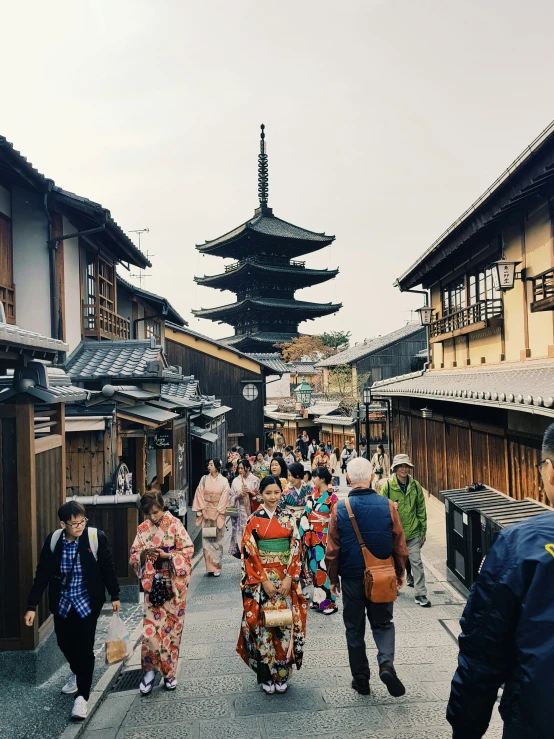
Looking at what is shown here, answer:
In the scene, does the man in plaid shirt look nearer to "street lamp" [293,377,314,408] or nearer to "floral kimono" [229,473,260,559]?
"floral kimono" [229,473,260,559]

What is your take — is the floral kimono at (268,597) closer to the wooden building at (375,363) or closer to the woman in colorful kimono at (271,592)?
the woman in colorful kimono at (271,592)

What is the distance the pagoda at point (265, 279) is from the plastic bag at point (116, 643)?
40.8m

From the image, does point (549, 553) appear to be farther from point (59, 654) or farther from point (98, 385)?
point (98, 385)

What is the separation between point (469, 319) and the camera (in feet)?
41.9

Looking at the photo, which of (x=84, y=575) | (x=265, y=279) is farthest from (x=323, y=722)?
(x=265, y=279)

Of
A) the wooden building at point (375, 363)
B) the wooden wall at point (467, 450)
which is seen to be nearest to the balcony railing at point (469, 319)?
the wooden wall at point (467, 450)

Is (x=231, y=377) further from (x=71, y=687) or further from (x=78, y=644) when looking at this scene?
(x=78, y=644)

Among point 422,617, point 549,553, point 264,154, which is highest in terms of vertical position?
point 264,154

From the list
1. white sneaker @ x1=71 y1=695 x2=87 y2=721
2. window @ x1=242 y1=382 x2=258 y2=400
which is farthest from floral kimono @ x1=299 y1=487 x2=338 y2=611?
window @ x1=242 y1=382 x2=258 y2=400

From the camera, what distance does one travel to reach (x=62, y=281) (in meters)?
10.8

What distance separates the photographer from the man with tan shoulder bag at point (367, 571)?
442 cm

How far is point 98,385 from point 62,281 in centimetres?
235

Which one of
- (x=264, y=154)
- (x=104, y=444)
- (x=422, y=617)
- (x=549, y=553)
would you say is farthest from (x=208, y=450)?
(x=264, y=154)

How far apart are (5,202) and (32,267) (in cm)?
122
